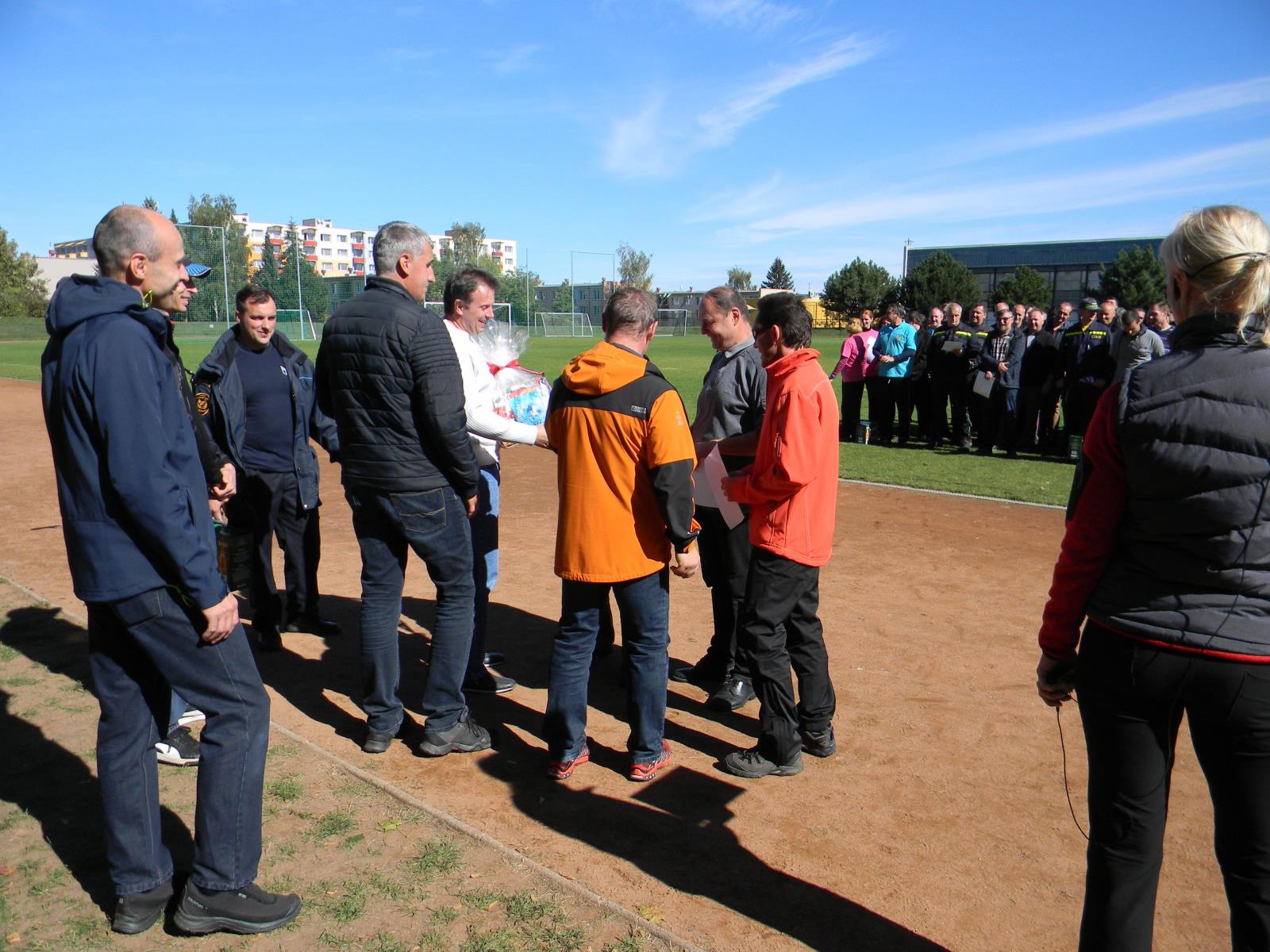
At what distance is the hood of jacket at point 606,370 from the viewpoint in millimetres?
3854

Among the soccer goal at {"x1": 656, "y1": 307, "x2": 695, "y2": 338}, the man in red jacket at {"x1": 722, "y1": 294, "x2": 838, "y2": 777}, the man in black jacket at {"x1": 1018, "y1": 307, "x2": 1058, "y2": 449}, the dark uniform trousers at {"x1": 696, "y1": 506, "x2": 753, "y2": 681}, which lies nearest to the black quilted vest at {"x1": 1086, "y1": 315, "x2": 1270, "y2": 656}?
the man in red jacket at {"x1": 722, "y1": 294, "x2": 838, "y2": 777}

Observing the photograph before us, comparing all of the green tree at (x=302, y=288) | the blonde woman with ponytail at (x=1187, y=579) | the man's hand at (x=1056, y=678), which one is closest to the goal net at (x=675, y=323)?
the green tree at (x=302, y=288)

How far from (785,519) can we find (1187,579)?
192 cm

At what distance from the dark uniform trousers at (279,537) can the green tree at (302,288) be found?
5461cm

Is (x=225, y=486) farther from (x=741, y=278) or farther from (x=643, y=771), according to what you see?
(x=741, y=278)

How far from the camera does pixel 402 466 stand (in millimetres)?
4098

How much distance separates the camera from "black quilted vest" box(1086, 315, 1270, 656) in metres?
2.11

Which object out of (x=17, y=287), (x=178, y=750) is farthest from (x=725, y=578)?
(x=17, y=287)


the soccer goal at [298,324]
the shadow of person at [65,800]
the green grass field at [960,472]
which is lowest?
the shadow of person at [65,800]

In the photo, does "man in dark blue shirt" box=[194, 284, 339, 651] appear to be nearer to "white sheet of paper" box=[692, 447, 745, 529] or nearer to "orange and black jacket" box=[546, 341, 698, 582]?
"orange and black jacket" box=[546, 341, 698, 582]

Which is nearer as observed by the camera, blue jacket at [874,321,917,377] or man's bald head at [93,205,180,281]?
man's bald head at [93,205,180,281]

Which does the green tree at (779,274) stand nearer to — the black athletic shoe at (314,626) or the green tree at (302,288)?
the green tree at (302,288)

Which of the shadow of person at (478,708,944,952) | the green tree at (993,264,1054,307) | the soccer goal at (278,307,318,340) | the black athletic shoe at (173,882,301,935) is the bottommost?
the shadow of person at (478,708,944,952)

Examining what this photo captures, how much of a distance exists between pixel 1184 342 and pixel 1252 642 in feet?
2.35
